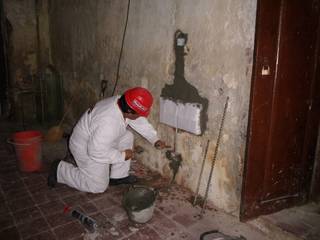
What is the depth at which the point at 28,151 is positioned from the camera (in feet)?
15.1

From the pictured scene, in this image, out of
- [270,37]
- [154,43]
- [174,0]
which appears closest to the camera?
[270,37]

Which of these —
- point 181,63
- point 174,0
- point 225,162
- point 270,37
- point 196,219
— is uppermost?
point 174,0

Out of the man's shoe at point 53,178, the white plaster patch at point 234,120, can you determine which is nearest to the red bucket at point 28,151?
the man's shoe at point 53,178

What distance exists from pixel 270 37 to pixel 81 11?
450cm

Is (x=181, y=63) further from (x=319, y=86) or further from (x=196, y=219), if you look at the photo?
(x=196, y=219)

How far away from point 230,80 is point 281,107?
625 millimetres

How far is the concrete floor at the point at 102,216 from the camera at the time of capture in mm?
3160

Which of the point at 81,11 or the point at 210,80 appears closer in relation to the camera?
the point at 210,80

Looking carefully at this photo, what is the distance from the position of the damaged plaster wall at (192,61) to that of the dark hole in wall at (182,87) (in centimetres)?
6

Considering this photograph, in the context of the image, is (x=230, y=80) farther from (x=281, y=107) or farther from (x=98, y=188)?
(x=98, y=188)

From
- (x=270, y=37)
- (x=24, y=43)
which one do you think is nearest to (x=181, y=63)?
(x=270, y=37)

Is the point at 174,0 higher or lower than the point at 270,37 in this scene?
higher

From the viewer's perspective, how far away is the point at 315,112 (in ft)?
11.2

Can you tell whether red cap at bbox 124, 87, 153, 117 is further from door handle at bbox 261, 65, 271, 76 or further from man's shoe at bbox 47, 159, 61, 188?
man's shoe at bbox 47, 159, 61, 188
